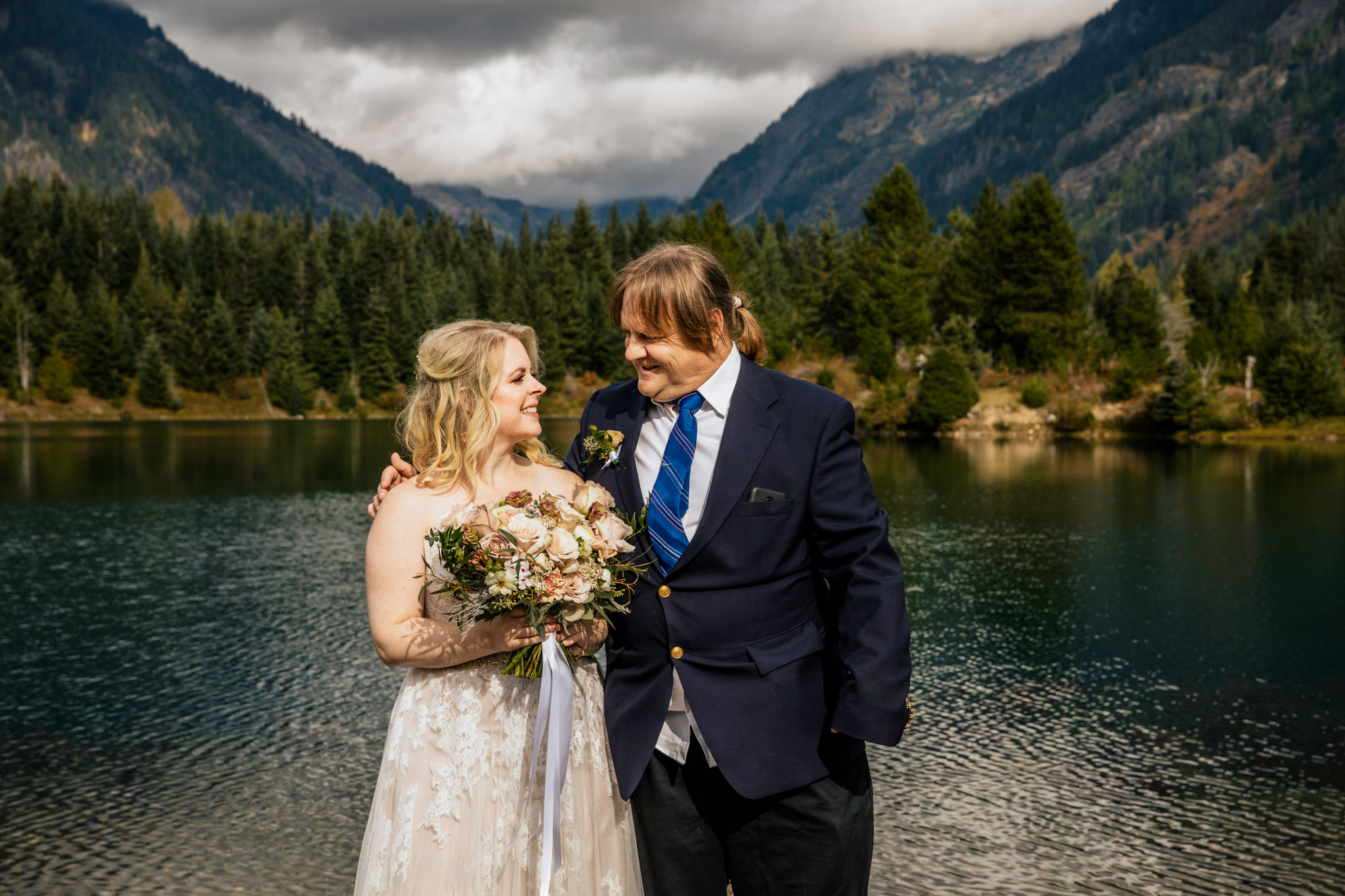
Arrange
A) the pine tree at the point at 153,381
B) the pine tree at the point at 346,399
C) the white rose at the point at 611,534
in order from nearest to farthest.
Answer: the white rose at the point at 611,534, the pine tree at the point at 153,381, the pine tree at the point at 346,399

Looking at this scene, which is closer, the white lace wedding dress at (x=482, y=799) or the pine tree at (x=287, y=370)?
the white lace wedding dress at (x=482, y=799)

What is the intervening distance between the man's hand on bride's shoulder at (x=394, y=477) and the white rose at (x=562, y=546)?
87 centimetres

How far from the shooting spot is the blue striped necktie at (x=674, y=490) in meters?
3.00

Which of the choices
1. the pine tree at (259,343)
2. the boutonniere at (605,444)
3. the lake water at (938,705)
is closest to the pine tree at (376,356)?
the pine tree at (259,343)

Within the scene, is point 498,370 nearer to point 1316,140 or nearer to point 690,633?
point 690,633

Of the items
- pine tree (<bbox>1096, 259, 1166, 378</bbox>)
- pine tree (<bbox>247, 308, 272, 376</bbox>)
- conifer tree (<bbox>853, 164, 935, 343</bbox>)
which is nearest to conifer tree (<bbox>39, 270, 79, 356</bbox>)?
pine tree (<bbox>247, 308, 272, 376</bbox>)

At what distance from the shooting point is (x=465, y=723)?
3.23 meters

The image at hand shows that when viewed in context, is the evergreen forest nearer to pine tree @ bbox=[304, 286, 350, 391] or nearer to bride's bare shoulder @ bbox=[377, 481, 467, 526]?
pine tree @ bbox=[304, 286, 350, 391]

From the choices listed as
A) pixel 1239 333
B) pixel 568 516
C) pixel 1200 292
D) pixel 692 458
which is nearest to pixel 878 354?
pixel 1239 333

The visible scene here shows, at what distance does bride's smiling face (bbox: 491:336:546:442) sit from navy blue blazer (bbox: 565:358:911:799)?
0.66 m

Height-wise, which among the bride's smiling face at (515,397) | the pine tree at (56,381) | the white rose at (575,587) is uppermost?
the pine tree at (56,381)

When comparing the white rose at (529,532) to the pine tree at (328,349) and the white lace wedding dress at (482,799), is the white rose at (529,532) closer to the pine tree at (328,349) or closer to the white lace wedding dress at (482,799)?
the white lace wedding dress at (482,799)

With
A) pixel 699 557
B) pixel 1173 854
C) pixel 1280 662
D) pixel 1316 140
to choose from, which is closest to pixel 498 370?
pixel 699 557

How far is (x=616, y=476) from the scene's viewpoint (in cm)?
323
